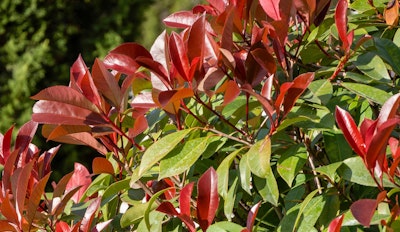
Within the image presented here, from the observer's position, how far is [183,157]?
1153 mm

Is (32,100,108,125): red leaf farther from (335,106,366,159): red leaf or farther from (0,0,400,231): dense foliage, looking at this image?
(335,106,366,159): red leaf

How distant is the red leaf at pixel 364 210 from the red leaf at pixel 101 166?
1.98 ft

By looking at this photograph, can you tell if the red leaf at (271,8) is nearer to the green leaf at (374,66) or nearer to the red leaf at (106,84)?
the green leaf at (374,66)

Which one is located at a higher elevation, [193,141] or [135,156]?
[193,141]

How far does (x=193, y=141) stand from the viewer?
3.84 feet

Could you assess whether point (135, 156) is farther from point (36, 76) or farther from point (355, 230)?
point (36, 76)

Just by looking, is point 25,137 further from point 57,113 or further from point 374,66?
point 374,66

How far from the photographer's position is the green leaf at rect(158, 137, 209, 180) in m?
1.14

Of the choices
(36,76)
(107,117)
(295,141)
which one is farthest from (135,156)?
(36,76)

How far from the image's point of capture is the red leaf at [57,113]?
1.13m

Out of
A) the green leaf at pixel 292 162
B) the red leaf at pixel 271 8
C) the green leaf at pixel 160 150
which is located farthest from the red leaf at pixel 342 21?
the green leaf at pixel 160 150

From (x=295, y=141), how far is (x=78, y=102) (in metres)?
0.41

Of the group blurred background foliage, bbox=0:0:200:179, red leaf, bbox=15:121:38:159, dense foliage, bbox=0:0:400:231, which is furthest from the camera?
blurred background foliage, bbox=0:0:200:179

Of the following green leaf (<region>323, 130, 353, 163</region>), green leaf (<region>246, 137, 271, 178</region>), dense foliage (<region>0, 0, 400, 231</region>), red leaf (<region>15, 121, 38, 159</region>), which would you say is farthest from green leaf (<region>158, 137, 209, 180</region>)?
red leaf (<region>15, 121, 38, 159</region>)
